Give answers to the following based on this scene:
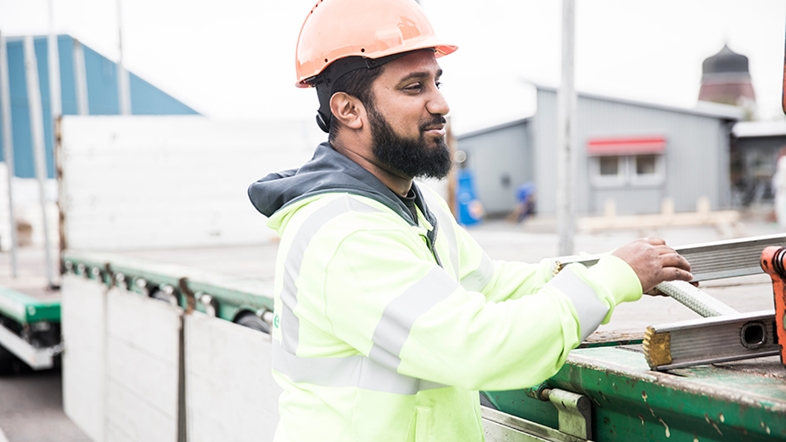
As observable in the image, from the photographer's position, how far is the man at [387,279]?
147 cm

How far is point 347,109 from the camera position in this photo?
6.07 ft

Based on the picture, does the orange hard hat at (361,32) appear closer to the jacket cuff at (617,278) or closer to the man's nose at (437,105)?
the man's nose at (437,105)

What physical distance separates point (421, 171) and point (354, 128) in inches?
7.5

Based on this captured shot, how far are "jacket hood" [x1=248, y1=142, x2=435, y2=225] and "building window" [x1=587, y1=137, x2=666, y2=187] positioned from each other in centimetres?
2283

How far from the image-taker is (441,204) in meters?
2.25

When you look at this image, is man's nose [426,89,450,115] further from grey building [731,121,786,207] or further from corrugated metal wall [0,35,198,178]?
grey building [731,121,786,207]

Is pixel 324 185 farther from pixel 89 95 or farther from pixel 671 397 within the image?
pixel 89 95

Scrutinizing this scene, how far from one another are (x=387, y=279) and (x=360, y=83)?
→ 54cm

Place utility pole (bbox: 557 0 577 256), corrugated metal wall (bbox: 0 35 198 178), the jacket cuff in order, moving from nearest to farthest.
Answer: the jacket cuff
utility pole (bbox: 557 0 577 256)
corrugated metal wall (bbox: 0 35 198 178)

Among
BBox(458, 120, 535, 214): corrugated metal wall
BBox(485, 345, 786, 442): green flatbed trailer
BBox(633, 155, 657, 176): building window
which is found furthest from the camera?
BBox(458, 120, 535, 214): corrugated metal wall

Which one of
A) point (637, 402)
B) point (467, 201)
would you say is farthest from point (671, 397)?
point (467, 201)

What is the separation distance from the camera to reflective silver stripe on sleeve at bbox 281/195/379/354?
5.37 ft

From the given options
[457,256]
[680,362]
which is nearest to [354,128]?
[457,256]

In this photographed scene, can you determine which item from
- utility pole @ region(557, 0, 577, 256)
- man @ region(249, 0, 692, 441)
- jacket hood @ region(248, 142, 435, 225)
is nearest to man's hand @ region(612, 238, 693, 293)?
man @ region(249, 0, 692, 441)
